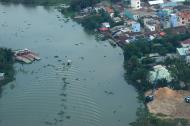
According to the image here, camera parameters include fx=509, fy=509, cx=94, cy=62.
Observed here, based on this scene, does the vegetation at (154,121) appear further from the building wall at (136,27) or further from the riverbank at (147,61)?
the building wall at (136,27)

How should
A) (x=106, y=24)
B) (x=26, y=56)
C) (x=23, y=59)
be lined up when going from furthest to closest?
1. (x=106, y=24)
2. (x=26, y=56)
3. (x=23, y=59)

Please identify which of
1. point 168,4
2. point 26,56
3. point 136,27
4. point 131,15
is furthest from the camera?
point 168,4

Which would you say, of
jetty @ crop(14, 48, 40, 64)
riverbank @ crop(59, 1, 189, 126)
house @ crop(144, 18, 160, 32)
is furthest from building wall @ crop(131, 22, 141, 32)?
jetty @ crop(14, 48, 40, 64)

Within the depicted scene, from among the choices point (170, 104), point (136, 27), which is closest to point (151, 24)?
point (136, 27)

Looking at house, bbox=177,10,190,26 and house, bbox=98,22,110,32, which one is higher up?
house, bbox=177,10,190,26

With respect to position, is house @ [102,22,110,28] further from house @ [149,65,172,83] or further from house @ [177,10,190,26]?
house @ [149,65,172,83]

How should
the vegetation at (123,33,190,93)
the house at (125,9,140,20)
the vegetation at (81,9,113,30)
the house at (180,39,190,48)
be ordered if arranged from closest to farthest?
the vegetation at (123,33,190,93) < the house at (180,39,190,48) < the vegetation at (81,9,113,30) < the house at (125,9,140,20)

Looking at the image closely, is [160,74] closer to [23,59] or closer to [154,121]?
[154,121]

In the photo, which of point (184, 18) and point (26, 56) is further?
point (184, 18)
